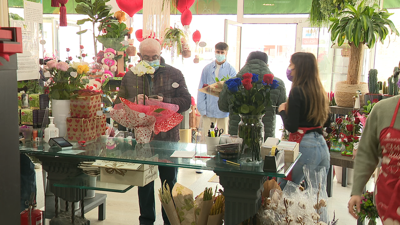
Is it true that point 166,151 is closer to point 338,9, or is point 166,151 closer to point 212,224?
point 212,224

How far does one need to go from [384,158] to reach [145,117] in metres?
1.43

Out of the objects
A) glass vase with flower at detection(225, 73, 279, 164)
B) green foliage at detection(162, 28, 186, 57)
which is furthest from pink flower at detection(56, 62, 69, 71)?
green foliage at detection(162, 28, 186, 57)

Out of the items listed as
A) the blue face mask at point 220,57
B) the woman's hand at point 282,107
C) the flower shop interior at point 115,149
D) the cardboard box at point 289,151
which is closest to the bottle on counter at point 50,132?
the flower shop interior at point 115,149

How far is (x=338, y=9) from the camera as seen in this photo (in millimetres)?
5512

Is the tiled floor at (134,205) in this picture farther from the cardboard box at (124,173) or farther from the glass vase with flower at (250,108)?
the glass vase with flower at (250,108)

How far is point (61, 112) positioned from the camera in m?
2.64

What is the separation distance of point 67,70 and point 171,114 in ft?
2.66

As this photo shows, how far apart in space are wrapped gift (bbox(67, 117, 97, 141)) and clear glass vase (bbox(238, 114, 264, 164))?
1086 millimetres

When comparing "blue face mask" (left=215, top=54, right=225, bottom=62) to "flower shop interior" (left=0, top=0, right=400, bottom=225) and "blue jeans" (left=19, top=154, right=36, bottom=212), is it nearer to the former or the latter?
"flower shop interior" (left=0, top=0, right=400, bottom=225)

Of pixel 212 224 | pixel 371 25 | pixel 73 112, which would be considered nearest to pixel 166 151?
pixel 212 224

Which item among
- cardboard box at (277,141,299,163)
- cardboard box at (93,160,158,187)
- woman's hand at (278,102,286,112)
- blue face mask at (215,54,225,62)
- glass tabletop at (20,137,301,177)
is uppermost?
blue face mask at (215,54,225,62)

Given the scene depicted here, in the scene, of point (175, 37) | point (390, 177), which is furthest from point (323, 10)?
point (390, 177)

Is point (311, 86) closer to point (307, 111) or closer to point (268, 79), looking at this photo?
point (307, 111)

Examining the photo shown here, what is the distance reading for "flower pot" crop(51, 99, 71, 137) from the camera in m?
2.62
